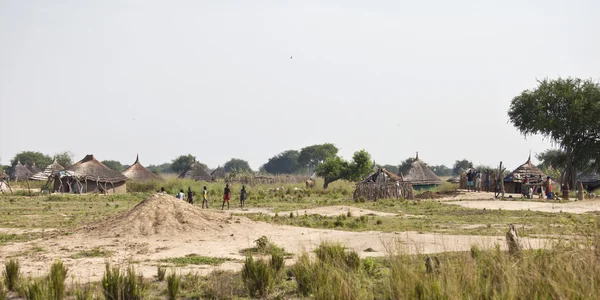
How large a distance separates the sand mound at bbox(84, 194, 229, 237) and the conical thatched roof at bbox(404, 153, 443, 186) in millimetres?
38381

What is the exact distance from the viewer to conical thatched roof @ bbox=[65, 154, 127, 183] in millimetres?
47500

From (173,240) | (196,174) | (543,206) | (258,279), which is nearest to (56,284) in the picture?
(258,279)

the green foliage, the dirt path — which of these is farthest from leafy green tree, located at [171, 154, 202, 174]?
the green foliage

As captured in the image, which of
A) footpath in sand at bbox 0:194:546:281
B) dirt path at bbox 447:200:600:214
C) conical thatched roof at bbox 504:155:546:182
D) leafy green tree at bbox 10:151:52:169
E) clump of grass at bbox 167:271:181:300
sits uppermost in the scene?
leafy green tree at bbox 10:151:52:169

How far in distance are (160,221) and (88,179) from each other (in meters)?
32.6

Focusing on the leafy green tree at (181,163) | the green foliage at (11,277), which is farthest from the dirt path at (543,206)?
the leafy green tree at (181,163)

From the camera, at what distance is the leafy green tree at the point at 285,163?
411 ft

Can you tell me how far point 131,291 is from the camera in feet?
31.0

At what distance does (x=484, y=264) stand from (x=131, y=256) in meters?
7.86

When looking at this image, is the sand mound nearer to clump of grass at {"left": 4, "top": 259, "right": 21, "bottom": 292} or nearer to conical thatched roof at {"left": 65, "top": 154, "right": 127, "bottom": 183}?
clump of grass at {"left": 4, "top": 259, "right": 21, "bottom": 292}

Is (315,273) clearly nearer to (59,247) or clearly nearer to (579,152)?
(59,247)

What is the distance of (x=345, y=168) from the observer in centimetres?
5638

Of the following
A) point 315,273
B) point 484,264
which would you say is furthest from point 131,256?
point 484,264

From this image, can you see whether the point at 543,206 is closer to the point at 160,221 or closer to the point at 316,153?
the point at 160,221
